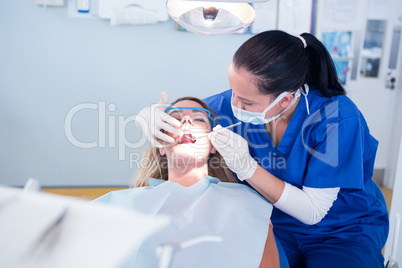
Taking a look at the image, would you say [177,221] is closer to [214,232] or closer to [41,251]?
[214,232]

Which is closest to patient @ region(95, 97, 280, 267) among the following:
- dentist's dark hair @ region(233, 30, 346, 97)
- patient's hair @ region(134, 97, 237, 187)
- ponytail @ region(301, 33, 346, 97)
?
patient's hair @ region(134, 97, 237, 187)

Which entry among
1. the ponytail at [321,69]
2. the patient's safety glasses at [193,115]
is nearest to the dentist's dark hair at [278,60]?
the ponytail at [321,69]

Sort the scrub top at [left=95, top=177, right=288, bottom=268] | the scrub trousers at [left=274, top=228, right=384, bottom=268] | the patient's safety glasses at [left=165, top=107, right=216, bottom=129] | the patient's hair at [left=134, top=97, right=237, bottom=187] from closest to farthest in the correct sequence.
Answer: the scrub top at [left=95, top=177, right=288, bottom=268] → the scrub trousers at [left=274, top=228, right=384, bottom=268] → the patient's safety glasses at [left=165, top=107, right=216, bottom=129] → the patient's hair at [left=134, top=97, right=237, bottom=187]

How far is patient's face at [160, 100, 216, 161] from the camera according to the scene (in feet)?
4.29

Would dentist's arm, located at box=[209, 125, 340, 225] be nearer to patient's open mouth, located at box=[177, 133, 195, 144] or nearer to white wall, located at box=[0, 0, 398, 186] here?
patient's open mouth, located at box=[177, 133, 195, 144]

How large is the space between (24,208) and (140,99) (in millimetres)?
2265

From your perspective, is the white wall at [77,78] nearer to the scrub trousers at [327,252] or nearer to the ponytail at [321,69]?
the ponytail at [321,69]

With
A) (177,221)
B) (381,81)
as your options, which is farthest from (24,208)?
(381,81)

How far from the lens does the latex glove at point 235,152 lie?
47.8 inches

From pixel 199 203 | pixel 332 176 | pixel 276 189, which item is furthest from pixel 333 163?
pixel 199 203

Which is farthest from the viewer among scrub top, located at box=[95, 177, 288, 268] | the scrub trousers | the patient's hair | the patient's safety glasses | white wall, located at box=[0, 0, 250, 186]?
white wall, located at box=[0, 0, 250, 186]

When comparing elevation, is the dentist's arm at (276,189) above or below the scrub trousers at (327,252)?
above

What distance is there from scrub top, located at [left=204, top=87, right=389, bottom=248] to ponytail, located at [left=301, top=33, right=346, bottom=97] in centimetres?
3

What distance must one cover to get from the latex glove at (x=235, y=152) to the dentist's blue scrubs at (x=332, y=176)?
18cm
